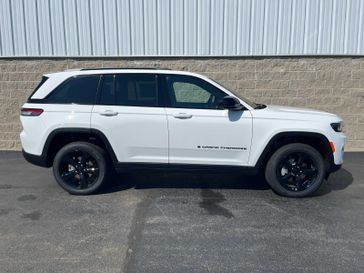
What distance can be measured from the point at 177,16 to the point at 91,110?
388 cm

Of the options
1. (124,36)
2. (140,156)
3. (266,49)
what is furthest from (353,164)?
(124,36)

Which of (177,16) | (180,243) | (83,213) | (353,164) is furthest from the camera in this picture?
(177,16)

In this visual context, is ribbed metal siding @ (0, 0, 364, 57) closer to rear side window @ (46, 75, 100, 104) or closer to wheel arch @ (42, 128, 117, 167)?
rear side window @ (46, 75, 100, 104)

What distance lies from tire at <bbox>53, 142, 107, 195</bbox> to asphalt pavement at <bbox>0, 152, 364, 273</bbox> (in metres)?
0.17

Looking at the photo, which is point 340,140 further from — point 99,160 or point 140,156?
point 99,160

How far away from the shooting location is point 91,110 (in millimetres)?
5031

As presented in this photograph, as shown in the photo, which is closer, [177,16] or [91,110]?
[91,110]

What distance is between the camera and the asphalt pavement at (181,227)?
11.2 ft

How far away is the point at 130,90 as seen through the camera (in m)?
5.10

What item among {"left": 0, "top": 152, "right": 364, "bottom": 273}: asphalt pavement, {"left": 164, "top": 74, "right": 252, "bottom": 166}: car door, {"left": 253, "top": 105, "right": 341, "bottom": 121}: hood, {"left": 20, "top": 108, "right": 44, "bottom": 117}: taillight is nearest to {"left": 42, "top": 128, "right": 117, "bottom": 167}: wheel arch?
{"left": 20, "top": 108, "right": 44, "bottom": 117}: taillight

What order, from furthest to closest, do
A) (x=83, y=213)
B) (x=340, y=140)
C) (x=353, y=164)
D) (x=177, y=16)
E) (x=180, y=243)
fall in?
(x=177, y=16) → (x=353, y=164) → (x=340, y=140) → (x=83, y=213) → (x=180, y=243)

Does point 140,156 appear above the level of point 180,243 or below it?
above

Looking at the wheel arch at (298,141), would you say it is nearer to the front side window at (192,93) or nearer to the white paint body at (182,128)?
the white paint body at (182,128)

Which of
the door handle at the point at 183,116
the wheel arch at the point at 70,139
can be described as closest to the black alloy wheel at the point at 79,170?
the wheel arch at the point at 70,139
